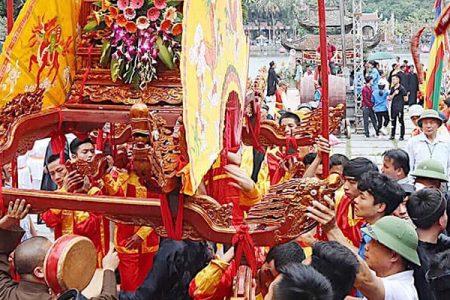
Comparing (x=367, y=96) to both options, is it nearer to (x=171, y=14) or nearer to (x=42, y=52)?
(x=171, y=14)

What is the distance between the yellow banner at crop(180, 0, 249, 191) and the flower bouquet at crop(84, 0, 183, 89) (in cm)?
49

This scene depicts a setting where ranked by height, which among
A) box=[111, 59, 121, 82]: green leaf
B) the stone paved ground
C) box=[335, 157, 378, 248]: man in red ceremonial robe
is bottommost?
the stone paved ground

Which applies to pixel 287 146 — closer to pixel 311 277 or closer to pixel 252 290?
pixel 252 290

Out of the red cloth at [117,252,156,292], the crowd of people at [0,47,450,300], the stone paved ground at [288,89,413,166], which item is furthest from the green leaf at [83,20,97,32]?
the stone paved ground at [288,89,413,166]

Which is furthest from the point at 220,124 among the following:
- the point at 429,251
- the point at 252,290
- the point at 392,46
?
the point at 392,46

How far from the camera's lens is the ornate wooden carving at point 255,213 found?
122 inches

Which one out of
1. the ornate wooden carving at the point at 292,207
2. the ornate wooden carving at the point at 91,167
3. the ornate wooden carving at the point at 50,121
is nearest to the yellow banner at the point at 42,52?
the ornate wooden carving at the point at 50,121

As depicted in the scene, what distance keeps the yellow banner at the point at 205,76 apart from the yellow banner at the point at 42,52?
1.17 meters

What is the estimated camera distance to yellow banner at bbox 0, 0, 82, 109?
4016 mm

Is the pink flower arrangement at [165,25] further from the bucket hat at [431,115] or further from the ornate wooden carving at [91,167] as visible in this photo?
the bucket hat at [431,115]

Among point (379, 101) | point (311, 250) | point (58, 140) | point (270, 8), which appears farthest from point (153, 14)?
point (270, 8)

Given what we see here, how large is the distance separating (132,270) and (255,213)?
1562mm

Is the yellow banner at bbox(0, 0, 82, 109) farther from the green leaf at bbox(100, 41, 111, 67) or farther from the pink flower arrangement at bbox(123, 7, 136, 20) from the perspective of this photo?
the pink flower arrangement at bbox(123, 7, 136, 20)

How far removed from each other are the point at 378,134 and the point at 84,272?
43.9 ft
